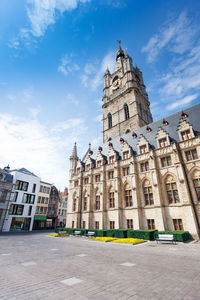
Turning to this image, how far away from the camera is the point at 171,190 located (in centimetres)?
2134

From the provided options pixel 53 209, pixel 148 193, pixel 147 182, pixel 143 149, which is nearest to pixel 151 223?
pixel 148 193

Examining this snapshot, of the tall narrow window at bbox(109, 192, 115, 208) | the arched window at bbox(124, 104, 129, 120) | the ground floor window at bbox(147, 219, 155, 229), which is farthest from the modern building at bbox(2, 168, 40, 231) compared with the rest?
the arched window at bbox(124, 104, 129, 120)

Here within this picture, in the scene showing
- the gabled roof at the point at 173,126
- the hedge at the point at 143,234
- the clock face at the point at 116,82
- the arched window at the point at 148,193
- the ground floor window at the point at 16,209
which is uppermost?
the clock face at the point at 116,82

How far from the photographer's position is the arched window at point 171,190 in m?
20.9

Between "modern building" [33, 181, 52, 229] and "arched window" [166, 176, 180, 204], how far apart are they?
38278 millimetres

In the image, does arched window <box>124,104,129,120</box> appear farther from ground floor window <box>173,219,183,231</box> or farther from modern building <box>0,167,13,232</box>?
modern building <box>0,167,13,232</box>

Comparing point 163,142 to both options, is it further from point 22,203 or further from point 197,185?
point 22,203

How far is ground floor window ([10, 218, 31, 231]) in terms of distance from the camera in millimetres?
37059

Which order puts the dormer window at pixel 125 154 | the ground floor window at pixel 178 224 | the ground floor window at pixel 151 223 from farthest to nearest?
the dormer window at pixel 125 154 < the ground floor window at pixel 151 223 < the ground floor window at pixel 178 224

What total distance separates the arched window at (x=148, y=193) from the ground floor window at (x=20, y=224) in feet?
108

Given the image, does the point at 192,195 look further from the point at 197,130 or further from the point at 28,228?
the point at 28,228

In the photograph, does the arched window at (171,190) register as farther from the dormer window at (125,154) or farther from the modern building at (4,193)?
the modern building at (4,193)

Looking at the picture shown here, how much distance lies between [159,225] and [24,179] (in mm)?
35467

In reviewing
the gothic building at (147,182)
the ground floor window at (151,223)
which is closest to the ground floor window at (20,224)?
the gothic building at (147,182)
